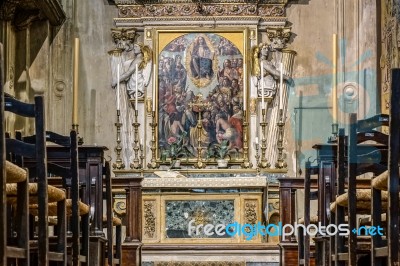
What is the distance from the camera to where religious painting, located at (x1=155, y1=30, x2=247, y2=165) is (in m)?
15.9

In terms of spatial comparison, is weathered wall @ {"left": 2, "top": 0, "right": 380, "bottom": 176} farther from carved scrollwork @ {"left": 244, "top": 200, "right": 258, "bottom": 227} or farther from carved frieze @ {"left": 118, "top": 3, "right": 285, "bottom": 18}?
carved scrollwork @ {"left": 244, "top": 200, "right": 258, "bottom": 227}

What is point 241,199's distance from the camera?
13875 mm

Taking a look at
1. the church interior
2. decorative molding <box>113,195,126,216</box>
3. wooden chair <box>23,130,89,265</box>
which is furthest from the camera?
the church interior

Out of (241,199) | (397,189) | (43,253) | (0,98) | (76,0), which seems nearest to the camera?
(0,98)

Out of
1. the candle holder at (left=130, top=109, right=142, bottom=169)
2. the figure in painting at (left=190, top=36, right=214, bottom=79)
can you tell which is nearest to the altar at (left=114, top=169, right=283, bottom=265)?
the candle holder at (left=130, top=109, right=142, bottom=169)

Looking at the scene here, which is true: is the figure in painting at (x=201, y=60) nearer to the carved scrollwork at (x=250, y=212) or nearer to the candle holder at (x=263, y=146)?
the candle holder at (x=263, y=146)

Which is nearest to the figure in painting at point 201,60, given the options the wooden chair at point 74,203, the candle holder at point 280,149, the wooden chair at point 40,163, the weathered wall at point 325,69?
the weathered wall at point 325,69

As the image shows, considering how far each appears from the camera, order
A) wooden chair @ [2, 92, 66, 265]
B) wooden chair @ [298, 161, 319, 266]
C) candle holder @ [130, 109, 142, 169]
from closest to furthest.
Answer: wooden chair @ [2, 92, 66, 265]
wooden chair @ [298, 161, 319, 266]
candle holder @ [130, 109, 142, 169]

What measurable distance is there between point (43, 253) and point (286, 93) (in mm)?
9258

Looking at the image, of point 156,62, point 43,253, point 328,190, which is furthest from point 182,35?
point 43,253

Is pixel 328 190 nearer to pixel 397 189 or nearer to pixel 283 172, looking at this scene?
pixel 397 189

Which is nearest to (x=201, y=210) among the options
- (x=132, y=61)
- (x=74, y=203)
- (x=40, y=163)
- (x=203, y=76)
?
(x=203, y=76)

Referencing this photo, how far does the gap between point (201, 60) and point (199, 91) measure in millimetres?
455

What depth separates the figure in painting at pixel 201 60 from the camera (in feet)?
52.9
